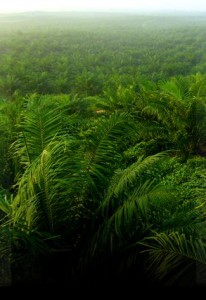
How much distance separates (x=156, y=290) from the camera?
1965 millimetres

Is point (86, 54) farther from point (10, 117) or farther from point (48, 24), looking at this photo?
point (10, 117)

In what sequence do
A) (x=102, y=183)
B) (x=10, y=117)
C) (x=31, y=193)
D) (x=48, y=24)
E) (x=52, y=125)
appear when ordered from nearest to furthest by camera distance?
(x=31, y=193) → (x=102, y=183) → (x=52, y=125) → (x=10, y=117) → (x=48, y=24)

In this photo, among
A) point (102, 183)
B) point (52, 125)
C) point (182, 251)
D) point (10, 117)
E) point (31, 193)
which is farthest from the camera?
point (10, 117)

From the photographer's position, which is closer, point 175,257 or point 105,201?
point 175,257

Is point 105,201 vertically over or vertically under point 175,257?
over

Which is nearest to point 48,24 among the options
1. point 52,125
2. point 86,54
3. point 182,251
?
point 86,54

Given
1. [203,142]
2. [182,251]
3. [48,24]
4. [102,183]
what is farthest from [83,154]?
[48,24]

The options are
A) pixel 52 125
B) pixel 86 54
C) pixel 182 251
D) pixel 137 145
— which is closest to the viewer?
pixel 182 251

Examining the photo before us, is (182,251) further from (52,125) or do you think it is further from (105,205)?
(52,125)

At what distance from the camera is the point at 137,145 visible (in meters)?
5.00

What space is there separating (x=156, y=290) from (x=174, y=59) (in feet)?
52.8

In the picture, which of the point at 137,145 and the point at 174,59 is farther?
the point at 174,59

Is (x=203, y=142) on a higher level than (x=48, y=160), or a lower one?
lower

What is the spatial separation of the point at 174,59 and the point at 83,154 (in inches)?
604
